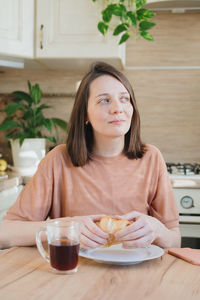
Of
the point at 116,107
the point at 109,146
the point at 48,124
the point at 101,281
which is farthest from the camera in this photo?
the point at 48,124

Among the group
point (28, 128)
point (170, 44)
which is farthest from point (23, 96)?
point (170, 44)

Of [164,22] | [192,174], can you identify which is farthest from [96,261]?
[164,22]

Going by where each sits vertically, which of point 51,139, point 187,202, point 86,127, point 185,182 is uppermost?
point 86,127

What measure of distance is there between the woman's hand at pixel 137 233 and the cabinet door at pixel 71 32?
1.57 metres

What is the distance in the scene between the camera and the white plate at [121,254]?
87 centimetres

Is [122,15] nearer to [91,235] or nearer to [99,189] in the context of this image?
[99,189]

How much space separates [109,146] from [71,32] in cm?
125

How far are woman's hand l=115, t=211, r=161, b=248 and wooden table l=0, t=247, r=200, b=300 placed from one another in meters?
0.05

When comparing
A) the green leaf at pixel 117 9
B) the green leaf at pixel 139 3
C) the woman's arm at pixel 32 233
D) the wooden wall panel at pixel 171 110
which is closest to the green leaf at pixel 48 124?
the wooden wall panel at pixel 171 110

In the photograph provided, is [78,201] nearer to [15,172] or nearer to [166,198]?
[166,198]

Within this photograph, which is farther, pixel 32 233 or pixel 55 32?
pixel 55 32

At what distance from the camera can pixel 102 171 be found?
4.38 feet

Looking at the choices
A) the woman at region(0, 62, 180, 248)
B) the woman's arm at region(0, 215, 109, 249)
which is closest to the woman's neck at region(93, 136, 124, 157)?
the woman at region(0, 62, 180, 248)

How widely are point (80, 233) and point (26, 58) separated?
1.72 metres
